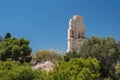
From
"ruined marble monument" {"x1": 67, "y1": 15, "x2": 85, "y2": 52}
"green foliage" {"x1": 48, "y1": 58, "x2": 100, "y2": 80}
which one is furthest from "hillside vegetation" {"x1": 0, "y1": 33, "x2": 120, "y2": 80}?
"ruined marble monument" {"x1": 67, "y1": 15, "x2": 85, "y2": 52}

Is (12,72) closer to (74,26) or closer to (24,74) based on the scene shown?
(24,74)

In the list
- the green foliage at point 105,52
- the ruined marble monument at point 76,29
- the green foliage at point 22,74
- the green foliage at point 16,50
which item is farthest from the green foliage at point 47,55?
the green foliage at point 22,74

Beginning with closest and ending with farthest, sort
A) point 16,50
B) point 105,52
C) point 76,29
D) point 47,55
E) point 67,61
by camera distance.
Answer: point 105,52 → point 67,61 → point 16,50 → point 47,55 → point 76,29

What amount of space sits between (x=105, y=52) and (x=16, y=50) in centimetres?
1217

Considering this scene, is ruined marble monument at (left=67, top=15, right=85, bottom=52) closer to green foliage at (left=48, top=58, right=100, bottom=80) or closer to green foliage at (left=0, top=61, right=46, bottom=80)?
green foliage at (left=48, top=58, right=100, bottom=80)

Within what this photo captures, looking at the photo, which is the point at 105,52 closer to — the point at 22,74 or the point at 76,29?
the point at 22,74

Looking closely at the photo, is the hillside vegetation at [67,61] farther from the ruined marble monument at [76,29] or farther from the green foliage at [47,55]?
the ruined marble monument at [76,29]

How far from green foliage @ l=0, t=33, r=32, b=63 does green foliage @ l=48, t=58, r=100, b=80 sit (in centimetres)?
1264

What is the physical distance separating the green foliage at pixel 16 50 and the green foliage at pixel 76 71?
12.6m

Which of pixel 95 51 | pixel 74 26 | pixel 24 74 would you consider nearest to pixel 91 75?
pixel 24 74

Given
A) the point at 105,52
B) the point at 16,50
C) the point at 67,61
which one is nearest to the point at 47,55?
the point at 16,50

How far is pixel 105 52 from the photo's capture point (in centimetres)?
5909

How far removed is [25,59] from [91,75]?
17.2 metres

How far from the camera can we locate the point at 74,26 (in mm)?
75750
